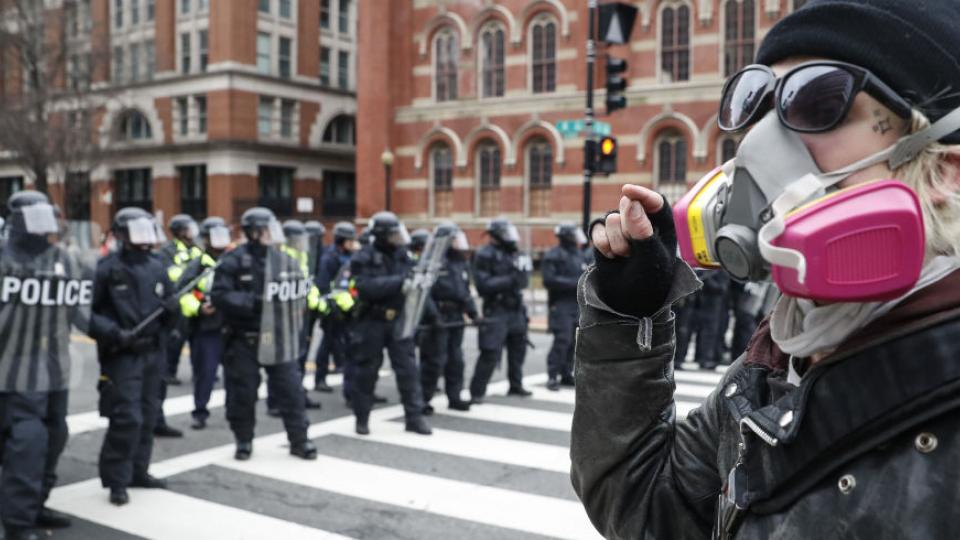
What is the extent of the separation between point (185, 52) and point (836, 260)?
44.9 meters

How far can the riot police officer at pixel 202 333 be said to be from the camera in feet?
28.7

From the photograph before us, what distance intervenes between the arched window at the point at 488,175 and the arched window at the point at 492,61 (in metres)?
1.95

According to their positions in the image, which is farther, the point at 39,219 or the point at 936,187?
the point at 39,219

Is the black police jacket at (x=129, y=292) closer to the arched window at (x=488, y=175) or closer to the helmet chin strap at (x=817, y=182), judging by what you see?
the helmet chin strap at (x=817, y=182)

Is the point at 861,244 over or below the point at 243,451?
over

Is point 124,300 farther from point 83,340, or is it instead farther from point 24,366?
point 83,340

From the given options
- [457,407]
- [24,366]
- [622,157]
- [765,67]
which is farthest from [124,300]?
[622,157]

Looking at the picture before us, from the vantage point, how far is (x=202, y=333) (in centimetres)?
946

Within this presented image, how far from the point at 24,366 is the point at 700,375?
28.3ft

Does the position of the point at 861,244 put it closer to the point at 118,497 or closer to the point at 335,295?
the point at 118,497

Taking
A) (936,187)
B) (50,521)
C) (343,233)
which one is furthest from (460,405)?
(936,187)

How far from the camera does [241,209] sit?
1551 inches

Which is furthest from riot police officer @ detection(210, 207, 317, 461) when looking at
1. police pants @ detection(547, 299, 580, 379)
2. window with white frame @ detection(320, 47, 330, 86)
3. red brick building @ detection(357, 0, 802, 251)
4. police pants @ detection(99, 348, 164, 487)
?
window with white frame @ detection(320, 47, 330, 86)

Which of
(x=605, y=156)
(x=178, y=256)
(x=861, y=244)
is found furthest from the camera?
(x=605, y=156)
